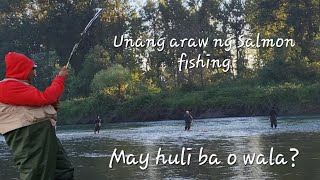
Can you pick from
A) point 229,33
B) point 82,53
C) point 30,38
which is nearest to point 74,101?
point 82,53

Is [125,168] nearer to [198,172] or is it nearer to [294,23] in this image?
[198,172]

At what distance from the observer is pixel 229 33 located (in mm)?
72875

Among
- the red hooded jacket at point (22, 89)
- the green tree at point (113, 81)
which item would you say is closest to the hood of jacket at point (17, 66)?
the red hooded jacket at point (22, 89)

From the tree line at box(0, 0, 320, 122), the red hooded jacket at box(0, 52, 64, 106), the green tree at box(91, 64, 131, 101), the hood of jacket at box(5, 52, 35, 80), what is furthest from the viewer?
the tree line at box(0, 0, 320, 122)

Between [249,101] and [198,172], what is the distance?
4014 cm

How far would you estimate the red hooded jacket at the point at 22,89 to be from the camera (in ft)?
15.8

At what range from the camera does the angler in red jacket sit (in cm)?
488

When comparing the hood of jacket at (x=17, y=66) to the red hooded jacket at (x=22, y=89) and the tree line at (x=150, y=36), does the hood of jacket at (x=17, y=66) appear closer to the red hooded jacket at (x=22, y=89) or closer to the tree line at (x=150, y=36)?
the red hooded jacket at (x=22, y=89)

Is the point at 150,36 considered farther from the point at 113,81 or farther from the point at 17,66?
the point at 17,66

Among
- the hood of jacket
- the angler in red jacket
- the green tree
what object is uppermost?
the green tree

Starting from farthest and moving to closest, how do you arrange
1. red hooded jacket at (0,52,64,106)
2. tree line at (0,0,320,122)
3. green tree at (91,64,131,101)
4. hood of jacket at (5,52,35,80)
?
tree line at (0,0,320,122)
green tree at (91,64,131,101)
hood of jacket at (5,52,35,80)
red hooded jacket at (0,52,64,106)

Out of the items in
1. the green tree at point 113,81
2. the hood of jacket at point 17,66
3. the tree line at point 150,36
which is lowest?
the hood of jacket at point 17,66

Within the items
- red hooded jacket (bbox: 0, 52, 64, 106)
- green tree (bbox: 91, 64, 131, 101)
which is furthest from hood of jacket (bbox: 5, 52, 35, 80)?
green tree (bbox: 91, 64, 131, 101)

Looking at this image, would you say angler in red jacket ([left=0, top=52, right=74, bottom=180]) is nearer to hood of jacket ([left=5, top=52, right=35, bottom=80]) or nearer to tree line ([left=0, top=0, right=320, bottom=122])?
hood of jacket ([left=5, top=52, right=35, bottom=80])
